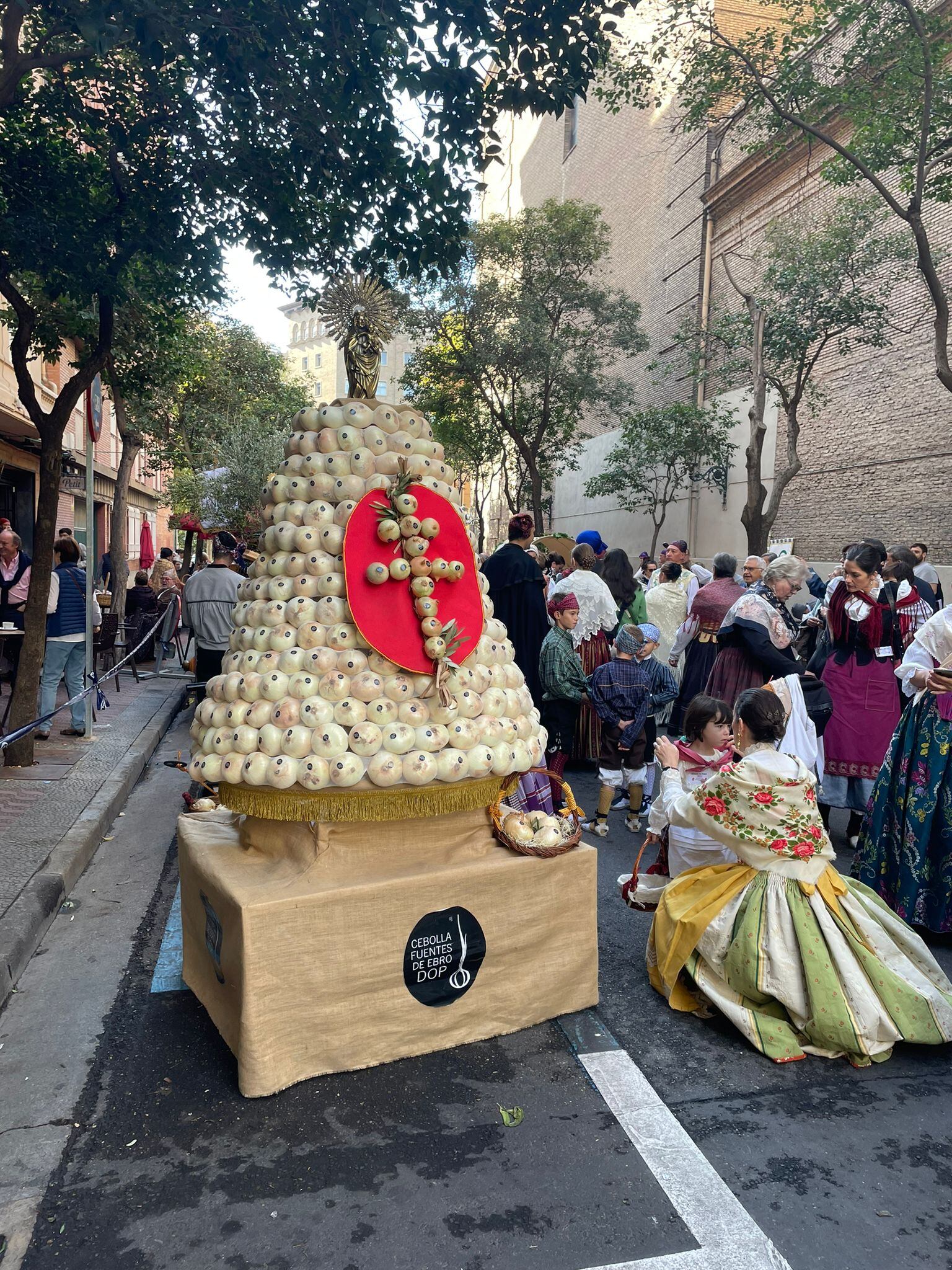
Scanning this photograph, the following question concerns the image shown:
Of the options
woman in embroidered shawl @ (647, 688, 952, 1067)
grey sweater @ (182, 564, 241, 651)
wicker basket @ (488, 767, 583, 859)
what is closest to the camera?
woman in embroidered shawl @ (647, 688, 952, 1067)

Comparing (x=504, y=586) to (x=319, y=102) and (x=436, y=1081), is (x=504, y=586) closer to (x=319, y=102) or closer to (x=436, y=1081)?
(x=319, y=102)

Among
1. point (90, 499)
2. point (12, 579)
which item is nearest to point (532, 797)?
point (90, 499)

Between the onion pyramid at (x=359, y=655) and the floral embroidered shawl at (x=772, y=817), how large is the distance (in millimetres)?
884

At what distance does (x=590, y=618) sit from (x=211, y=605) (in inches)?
145

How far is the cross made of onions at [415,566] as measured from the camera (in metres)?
3.20

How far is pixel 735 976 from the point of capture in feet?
11.4

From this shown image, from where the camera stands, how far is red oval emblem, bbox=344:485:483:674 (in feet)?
10.4

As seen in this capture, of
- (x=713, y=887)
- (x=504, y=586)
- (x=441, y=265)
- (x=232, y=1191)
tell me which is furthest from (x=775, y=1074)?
(x=441, y=265)

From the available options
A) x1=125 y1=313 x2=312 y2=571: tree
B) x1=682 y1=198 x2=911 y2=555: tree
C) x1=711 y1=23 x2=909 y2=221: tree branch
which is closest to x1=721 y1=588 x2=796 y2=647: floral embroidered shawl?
x1=711 y1=23 x2=909 y2=221: tree branch

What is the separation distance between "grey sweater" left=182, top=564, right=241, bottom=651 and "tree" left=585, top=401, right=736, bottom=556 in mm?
→ 14794

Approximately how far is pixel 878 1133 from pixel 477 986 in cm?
146

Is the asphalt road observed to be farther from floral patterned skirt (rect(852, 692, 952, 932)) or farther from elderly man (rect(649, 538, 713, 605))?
elderly man (rect(649, 538, 713, 605))

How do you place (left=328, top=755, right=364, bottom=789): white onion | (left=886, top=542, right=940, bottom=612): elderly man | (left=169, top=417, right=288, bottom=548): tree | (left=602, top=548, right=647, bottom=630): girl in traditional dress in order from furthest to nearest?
1. (left=169, top=417, right=288, bottom=548): tree
2. (left=602, top=548, right=647, bottom=630): girl in traditional dress
3. (left=886, top=542, right=940, bottom=612): elderly man
4. (left=328, top=755, right=364, bottom=789): white onion

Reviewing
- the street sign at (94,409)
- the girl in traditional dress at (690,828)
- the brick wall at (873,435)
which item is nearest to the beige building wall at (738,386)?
the brick wall at (873,435)
